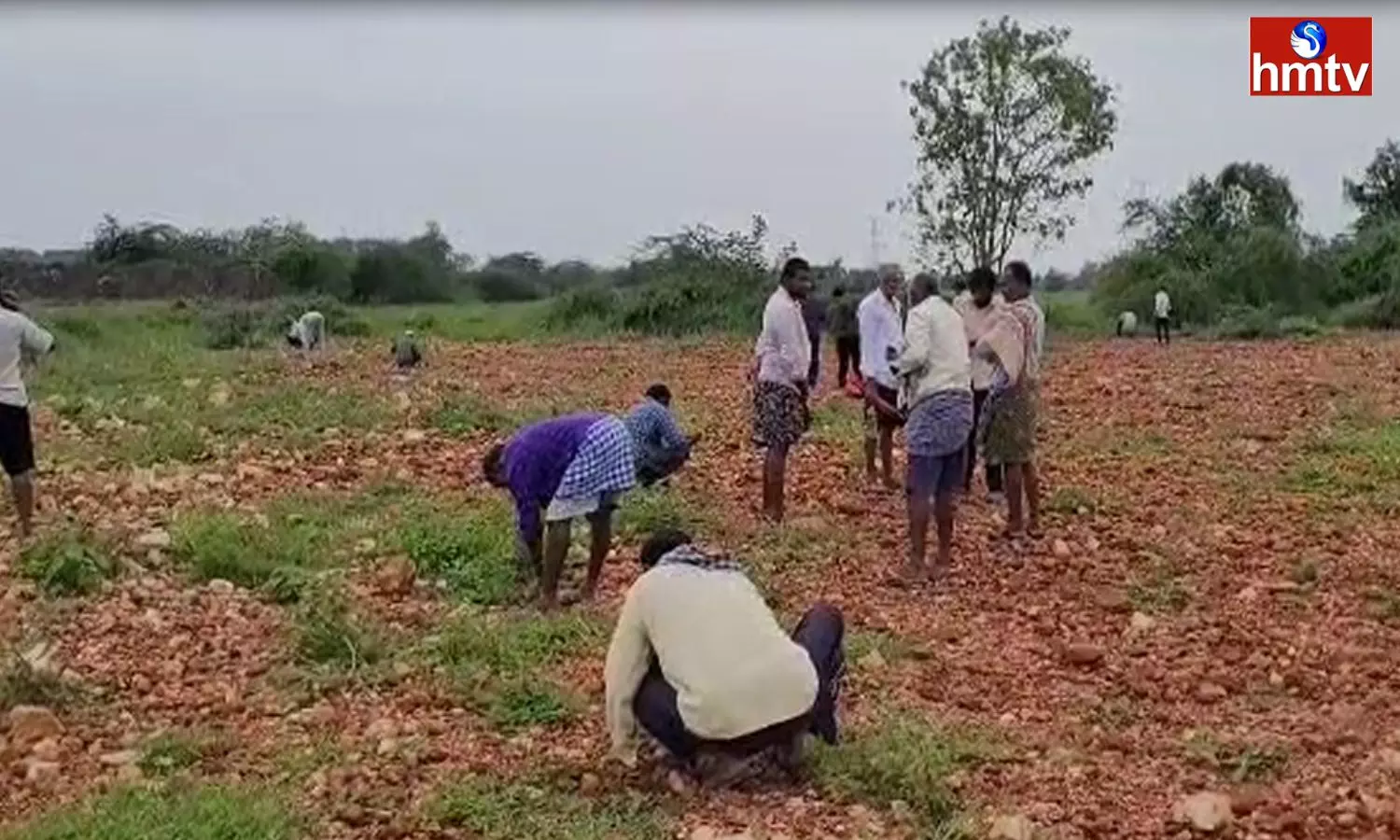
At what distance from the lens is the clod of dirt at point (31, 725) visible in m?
5.75

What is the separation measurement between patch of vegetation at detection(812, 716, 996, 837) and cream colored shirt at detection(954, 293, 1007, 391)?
2963 mm

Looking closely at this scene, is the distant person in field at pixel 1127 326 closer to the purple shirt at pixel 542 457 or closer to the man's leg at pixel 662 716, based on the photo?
the purple shirt at pixel 542 457

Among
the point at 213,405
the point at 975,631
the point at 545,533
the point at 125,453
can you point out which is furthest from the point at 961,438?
the point at 213,405

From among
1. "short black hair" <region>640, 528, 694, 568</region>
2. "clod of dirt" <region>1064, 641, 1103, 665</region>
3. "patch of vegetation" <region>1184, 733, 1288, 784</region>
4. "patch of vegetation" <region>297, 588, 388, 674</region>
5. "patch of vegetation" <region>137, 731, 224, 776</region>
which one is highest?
"short black hair" <region>640, 528, 694, 568</region>

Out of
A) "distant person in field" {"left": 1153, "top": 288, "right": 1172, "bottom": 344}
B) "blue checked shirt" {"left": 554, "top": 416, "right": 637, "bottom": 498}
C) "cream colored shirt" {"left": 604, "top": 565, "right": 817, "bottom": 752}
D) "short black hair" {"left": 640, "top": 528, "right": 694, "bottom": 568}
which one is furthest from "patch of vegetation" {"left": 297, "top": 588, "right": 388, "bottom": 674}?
"distant person in field" {"left": 1153, "top": 288, "right": 1172, "bottom": 344}

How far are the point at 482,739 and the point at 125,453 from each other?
668cm

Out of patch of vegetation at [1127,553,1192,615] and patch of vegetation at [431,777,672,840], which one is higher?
patch of vegetation at [1127,553,1192,615]

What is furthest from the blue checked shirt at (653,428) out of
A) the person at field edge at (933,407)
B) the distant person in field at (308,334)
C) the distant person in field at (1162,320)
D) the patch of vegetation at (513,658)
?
the distant person in field at (1162,320)

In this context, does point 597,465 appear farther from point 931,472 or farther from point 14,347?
point 14,347

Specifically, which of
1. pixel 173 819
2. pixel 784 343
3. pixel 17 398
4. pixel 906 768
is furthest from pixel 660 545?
pixel 17 398

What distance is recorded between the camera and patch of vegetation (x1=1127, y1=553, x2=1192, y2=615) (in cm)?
759

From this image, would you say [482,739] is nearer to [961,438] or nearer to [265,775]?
[265,775]

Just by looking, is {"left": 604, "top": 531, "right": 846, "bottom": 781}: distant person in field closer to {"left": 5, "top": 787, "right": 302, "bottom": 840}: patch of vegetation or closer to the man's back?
the man's back

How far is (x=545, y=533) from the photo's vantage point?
719 centimetres
